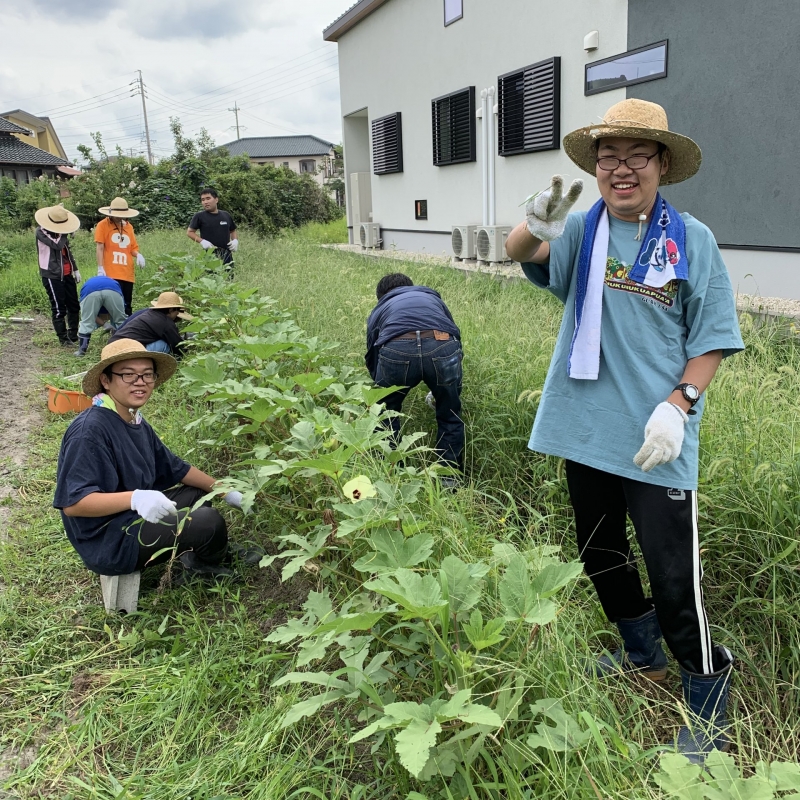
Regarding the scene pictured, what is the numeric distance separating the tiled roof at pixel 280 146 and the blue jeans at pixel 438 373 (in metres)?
71.2

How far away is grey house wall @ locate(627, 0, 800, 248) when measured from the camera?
595 centimetres

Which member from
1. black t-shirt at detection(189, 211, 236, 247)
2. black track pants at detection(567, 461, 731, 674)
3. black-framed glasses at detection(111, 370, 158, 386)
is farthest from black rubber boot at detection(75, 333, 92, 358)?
black track pants at detection(567, 461, 731, 674)

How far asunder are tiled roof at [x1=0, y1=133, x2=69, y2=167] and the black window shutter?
114ft

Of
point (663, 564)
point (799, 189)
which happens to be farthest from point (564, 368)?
point (799, 189)

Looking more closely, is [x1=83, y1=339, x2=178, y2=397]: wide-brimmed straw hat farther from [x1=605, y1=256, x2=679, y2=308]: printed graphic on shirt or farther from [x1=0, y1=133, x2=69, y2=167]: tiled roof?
[x1=0, y1=133, x2=69, y2=167]: tiled roof

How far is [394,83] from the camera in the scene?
14102mm

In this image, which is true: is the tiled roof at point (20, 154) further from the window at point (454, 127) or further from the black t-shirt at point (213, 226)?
the window at point (454, 127)

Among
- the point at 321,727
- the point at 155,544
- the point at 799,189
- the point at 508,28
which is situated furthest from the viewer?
the point at 508,28

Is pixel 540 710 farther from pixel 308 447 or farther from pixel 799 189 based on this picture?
pixel 799 189

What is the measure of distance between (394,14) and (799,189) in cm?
1031

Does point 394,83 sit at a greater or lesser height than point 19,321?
greater

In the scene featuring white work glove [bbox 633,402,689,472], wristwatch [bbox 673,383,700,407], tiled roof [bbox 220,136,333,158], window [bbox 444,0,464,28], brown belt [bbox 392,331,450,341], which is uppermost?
A: tiled roof [bbox 220,136,333,158]

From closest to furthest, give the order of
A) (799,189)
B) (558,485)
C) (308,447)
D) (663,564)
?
(663,564), (308,447), (558,485), (799,189)

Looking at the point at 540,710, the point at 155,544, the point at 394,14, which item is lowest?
the point at 155,544
